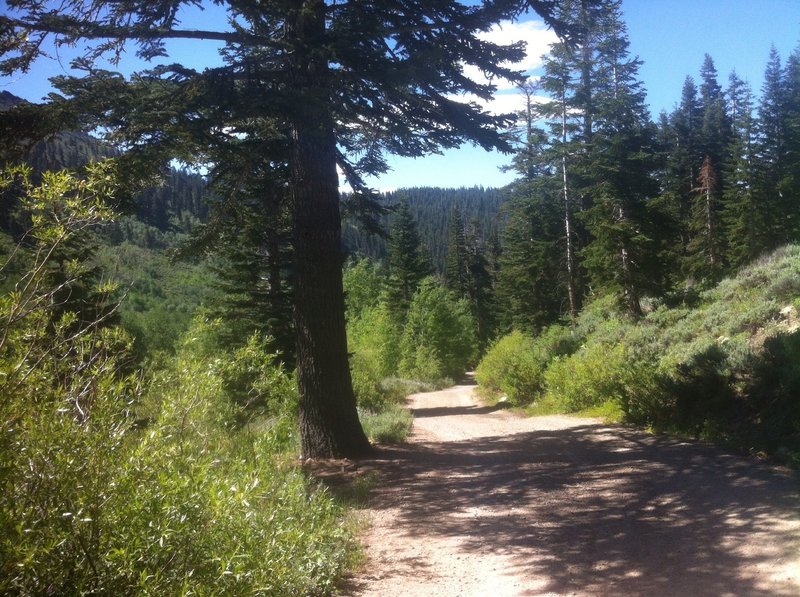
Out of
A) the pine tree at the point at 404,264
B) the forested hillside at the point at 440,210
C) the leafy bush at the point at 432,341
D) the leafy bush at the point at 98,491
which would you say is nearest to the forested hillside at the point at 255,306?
the leafy bush at the point at 98,491

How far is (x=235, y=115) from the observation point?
7375 millimetres

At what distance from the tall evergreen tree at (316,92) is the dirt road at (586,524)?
190cm

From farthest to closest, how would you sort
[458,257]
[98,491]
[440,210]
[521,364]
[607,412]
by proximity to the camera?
[440,210], [458,257], [521,364], [607,412], [98,491]

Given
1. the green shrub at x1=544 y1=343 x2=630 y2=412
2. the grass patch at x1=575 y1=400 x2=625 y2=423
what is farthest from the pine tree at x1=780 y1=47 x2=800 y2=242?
the grass patch at x1=575 y1=400 x2=625 y2=423

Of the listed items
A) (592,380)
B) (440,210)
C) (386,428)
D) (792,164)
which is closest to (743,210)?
(792,164)

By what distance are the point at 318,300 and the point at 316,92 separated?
2.78 meters

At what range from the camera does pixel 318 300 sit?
25.6ft

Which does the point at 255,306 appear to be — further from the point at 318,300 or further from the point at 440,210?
the point at 440,210

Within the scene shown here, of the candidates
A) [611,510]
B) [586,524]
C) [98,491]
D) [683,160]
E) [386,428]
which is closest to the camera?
[98,491]

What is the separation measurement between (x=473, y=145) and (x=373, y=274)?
130 feet

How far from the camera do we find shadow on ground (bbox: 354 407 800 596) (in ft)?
12.9

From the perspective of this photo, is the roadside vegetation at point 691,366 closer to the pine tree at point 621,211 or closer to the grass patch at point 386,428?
the pine tree at point 621,211

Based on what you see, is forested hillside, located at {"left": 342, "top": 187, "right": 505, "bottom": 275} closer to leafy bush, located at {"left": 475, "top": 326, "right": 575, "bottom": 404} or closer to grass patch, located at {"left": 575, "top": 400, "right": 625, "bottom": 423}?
leafy bush, located at {"left": 475, "top": 326, "right": 575, "bottom": 404}

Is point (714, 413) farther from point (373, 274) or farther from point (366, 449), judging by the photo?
point (373, 274)
